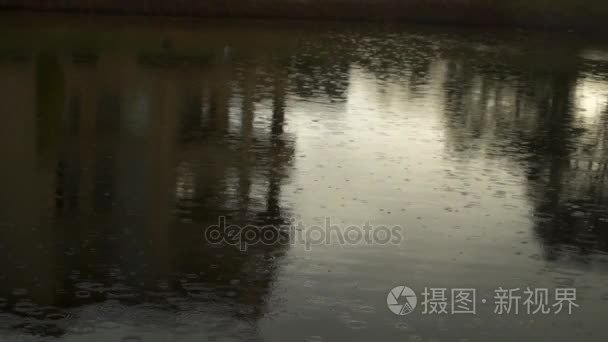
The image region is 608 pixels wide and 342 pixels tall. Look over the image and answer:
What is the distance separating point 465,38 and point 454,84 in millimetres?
8567

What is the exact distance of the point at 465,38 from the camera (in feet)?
93.0

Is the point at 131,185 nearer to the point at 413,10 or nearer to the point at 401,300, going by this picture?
the point at 401,300

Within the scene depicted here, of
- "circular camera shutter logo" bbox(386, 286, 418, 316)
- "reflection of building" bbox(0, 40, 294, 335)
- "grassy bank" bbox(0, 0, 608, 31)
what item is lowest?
"circular camera shutter logo" bbox(386, 286, 418, 316)

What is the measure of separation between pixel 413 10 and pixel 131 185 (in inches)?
842

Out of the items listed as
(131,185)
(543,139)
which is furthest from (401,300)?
(543,139)

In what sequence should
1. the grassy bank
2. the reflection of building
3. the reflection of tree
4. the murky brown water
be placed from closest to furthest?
the murky brown water < the reflection of building < the reflection of tree < the grassy bank

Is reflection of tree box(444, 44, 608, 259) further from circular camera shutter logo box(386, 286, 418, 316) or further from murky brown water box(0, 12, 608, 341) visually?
circular camera shutter logo box(386, 286, 418, 316)

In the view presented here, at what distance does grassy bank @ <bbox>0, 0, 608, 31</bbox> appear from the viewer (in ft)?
94.9

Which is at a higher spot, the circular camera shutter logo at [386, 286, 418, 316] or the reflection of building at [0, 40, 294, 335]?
the reflection of building at [0, 40, 294, 335]

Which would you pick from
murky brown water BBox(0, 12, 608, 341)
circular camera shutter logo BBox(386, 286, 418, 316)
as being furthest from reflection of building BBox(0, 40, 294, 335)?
circular camera shutter logo BBox(386, 286, 418, 316)

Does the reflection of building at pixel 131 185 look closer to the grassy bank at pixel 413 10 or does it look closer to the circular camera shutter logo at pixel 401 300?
the circular camera shutter logo at pixel 401 300

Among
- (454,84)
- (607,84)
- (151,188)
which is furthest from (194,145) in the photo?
(607,84)

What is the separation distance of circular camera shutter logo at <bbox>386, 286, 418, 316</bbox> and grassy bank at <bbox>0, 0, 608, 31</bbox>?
855 inches

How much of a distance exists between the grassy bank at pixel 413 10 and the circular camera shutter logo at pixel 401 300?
2172 centimetres
